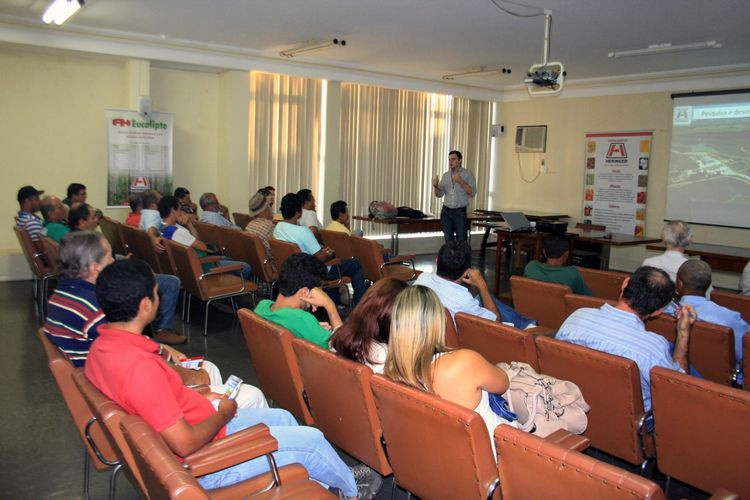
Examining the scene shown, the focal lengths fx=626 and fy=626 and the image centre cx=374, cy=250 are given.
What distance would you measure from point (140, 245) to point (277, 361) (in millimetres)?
3795

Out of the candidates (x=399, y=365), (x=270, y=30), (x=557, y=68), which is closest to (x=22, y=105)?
(x=270, y=30)

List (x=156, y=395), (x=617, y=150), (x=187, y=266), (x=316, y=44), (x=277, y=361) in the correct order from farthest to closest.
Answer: (x=617, y=150)
(x=316, y=44)
(x=187, y=266)
(x=277, y=361)
(x=156, y=395)

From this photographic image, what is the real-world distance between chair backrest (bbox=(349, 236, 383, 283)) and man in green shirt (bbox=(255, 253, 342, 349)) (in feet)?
9.13

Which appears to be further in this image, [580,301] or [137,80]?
[137,80]

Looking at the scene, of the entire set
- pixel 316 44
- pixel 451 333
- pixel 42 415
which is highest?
pixel 316 44

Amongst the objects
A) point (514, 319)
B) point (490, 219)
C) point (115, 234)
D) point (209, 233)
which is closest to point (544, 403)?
point (514, 319)

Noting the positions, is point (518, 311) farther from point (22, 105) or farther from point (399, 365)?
point (22, 105)

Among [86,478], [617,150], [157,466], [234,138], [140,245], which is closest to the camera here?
[157,466]

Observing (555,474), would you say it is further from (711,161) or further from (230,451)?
(711,161)

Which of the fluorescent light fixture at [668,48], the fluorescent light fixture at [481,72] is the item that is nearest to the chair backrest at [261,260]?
the fluorescent light fixture at [668,48]

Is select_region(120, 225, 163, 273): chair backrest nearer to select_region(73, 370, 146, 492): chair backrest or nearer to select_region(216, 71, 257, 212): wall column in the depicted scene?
select_region(216, 71, 257, 212): wall column

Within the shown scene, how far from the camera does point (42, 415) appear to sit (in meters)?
3.72

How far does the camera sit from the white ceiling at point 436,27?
19.4ft

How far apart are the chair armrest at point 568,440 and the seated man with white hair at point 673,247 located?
279cm
